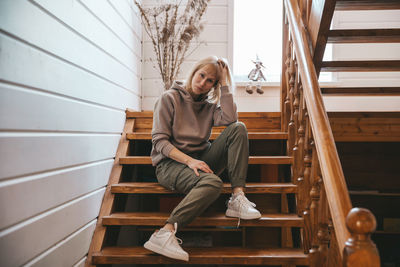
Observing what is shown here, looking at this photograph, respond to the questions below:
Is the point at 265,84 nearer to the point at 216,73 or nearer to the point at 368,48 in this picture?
the point at 368,48

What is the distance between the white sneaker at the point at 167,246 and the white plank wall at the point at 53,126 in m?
0.36

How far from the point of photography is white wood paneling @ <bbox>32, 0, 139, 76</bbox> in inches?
49.9

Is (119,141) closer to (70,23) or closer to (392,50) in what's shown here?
(70,23)

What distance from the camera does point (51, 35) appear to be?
1212mm

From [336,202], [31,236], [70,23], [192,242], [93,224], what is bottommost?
[192,242]

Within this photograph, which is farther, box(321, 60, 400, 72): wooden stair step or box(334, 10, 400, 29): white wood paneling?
box(334, 10, 400, 29): white wood paneling

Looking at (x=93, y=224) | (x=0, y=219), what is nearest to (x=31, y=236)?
(x=0, y=219)

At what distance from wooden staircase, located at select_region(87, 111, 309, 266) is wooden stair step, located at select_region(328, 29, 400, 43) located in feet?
2.17

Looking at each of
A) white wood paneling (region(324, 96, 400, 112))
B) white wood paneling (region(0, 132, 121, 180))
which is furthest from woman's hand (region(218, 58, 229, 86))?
white wood paneling (region(324, 96, 400, 112))

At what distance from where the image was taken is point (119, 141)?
83.5 inches

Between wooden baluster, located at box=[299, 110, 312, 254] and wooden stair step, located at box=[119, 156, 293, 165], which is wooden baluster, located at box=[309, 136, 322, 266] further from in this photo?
wooden stair step, located at box=[119, 156, 293, 165]

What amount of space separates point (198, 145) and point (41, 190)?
0.86m

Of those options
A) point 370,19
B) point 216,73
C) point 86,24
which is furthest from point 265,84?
point 86,24

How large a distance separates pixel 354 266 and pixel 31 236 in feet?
3.20
